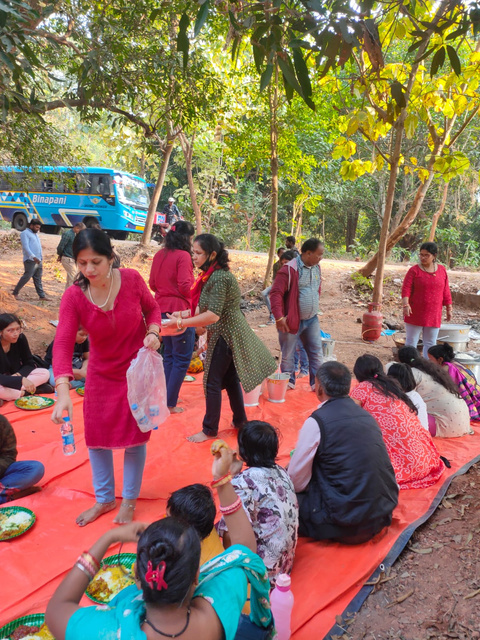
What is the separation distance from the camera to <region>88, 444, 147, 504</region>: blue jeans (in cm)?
254

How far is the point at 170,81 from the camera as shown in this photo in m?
5.24

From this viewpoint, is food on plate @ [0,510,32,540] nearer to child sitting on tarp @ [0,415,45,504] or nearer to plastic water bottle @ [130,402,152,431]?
child sitting on tarp @ [0,415,45,504]

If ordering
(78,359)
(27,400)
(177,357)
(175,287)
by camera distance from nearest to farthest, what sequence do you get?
1. (177,357)
2. (175,287)
3. (27,400)
4. (78,359)

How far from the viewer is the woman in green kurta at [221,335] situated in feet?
10.7

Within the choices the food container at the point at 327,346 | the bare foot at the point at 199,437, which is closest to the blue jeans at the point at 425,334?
the food container at the point at 327,346

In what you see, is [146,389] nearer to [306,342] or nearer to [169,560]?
[169,560]

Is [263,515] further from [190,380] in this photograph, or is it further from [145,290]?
[190,380]

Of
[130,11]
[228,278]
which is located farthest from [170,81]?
[228,278]

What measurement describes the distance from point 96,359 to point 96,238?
651mm

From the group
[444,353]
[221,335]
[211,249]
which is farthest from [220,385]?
[444,353]

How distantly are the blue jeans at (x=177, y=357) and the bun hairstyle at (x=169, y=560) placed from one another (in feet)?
9.20

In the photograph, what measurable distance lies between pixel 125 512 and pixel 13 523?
1.93 feet

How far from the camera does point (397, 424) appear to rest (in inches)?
112

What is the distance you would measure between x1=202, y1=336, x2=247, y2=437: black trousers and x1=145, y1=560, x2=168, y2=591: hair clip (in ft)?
7.75
